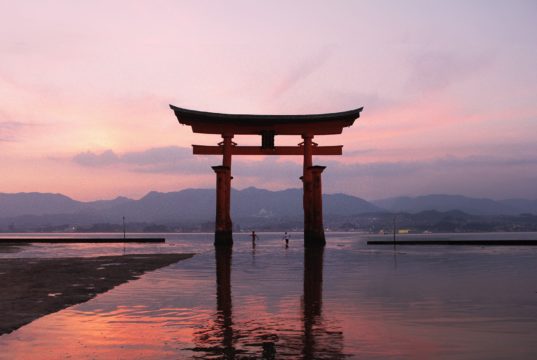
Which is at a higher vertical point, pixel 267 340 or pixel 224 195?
pixel 224 195

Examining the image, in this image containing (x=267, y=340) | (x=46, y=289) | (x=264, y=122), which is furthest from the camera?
(x=264, y=122)

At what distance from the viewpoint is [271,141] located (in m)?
45.6

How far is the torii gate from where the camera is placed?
4406 centimetres

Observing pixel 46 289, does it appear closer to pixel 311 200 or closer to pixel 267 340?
pixel 267 340

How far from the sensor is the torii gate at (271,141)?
44062mm

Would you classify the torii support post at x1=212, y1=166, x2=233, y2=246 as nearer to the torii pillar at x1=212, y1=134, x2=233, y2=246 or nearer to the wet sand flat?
the torii pillar at x1=212, y1=134, x2=233, y2=246

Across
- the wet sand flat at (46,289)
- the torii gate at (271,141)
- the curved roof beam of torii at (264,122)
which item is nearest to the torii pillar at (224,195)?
the torii gate at (271,141)

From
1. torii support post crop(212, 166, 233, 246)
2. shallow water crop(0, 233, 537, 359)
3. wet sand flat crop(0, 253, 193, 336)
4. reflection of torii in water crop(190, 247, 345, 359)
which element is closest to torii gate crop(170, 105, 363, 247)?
torii support post crop(212, 166, 233, 246)

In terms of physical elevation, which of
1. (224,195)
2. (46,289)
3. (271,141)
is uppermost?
(271,141)

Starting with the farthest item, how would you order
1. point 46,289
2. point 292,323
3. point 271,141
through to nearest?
point 271,141
point 46,289
point 292,323

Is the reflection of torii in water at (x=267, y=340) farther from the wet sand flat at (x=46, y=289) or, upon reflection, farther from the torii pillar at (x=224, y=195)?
the torii pillar at (x=224, y=195)

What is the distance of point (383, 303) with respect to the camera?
40.1 ft

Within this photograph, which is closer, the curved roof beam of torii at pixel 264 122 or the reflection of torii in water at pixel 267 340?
the reflection of torii in water at pixel 267 340

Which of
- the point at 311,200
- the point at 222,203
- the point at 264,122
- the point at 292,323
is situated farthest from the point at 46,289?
the point at 311,200
